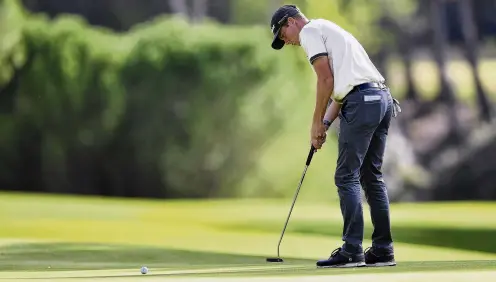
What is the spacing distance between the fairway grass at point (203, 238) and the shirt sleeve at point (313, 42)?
96cm

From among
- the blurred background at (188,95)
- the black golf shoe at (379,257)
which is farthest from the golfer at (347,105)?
the blurred background at (188,95)

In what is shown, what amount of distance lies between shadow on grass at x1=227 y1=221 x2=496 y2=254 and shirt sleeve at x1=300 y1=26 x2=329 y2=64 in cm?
479

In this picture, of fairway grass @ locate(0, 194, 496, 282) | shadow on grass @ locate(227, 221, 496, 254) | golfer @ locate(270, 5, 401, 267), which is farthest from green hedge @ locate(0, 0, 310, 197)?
golfer @ locate(270, 5, 401, 267)

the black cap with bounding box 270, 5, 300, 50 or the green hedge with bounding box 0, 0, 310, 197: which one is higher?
the green hedge with bounding box 0, 0, 310, 197

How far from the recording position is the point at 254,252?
26.5 ft

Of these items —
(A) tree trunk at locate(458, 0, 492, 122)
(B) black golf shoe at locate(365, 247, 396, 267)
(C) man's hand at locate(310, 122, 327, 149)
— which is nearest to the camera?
(C) man's hand at locate(310, 122, 327, 149)

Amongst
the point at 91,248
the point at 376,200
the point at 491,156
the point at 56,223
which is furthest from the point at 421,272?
the point at 491,156

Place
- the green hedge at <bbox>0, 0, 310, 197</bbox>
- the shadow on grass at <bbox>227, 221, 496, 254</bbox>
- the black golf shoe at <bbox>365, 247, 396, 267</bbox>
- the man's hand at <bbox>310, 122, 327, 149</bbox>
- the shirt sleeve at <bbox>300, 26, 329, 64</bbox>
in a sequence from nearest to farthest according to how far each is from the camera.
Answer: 1. the shirt sleeve at <bbox>300, 26, 329, 64</bbox>
2. the man's hand at <bbox>310, 122, 327, 149</bbox>
3. the black golf shoe at <bbox>365, 247, 396, 267</bbox>
4. the shadow on grass at <bbox>227, 221, 496, 254</bbox>
5. the green hedge at <bbox>0, 0, 310, 197</bbox>

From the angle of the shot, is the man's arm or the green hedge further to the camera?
the green hedge

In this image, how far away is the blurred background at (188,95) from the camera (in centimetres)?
1237

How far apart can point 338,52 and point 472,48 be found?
8127 millimetres

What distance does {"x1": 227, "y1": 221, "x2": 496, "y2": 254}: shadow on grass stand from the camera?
9883 mm

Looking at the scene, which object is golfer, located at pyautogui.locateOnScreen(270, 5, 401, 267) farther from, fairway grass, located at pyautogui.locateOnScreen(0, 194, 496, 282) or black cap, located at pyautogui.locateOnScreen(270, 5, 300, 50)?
fairway grass, located at pyautogui.locateOnScreen(0, 194, 496, 282)

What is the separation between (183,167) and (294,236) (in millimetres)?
2811
